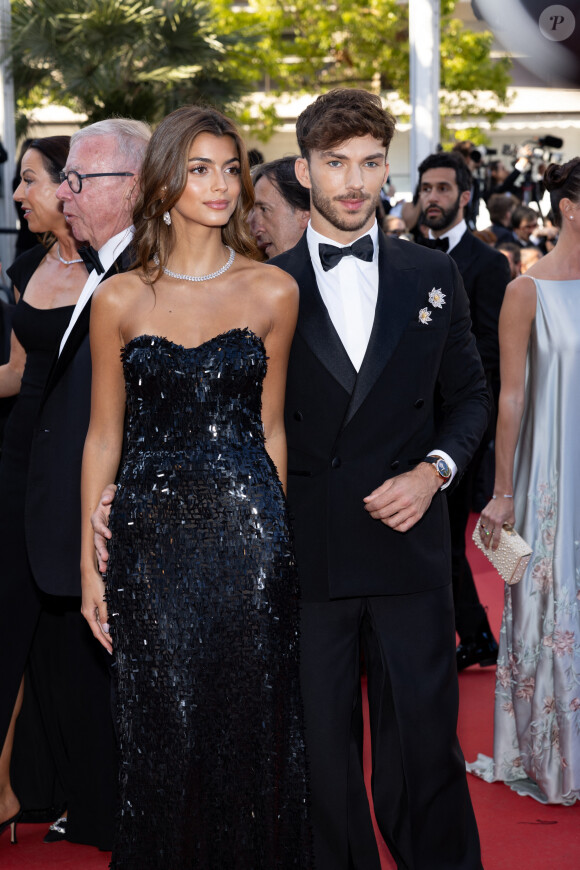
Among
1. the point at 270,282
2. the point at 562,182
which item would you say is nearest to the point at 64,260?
the point at 270,282

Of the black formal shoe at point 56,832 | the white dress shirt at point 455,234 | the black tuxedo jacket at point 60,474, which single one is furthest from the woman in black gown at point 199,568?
the white dress shirt at point 455,234

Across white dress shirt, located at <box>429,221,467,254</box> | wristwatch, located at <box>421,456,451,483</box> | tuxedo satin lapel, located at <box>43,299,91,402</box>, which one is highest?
white dress shirt, located at <box>429,221,467,254</box>

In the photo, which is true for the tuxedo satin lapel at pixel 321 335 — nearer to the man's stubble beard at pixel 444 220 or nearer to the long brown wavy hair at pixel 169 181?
the long brown wavy hair at pixel 169 181

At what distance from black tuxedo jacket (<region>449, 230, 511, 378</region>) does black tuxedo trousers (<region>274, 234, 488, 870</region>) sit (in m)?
2.17

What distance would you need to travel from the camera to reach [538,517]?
3.89 meters

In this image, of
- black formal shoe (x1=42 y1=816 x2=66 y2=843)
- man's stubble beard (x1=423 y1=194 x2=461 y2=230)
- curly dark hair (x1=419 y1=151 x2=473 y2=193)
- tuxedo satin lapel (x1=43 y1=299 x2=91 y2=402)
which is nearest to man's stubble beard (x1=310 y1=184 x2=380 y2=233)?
tuxedo satin lapel (x1=43 y1=299 x2=91 y2=402)

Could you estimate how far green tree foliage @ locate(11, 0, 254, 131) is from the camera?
1316cm

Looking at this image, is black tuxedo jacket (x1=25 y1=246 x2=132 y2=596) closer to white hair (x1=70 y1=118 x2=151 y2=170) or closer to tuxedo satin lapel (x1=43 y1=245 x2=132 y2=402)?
tuxedo satin lapel (x1=43 y1=245 x2=132 y2=402)

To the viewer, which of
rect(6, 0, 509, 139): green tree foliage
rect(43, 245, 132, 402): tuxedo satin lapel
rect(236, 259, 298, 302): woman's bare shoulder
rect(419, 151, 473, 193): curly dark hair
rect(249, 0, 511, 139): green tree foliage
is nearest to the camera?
rect(236, 259, 298, 302): woman's bare shoulder

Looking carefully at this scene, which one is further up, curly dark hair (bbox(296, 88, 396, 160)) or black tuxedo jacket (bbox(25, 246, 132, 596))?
curly dark hair (bbox(296, 88, 396, 160))

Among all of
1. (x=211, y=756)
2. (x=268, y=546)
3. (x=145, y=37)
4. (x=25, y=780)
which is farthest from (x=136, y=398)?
(x=145, y=37)

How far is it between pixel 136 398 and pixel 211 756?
0.82 meters

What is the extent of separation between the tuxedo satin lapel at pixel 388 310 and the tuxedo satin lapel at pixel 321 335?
0.12ft

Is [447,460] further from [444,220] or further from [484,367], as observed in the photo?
[444,220]
